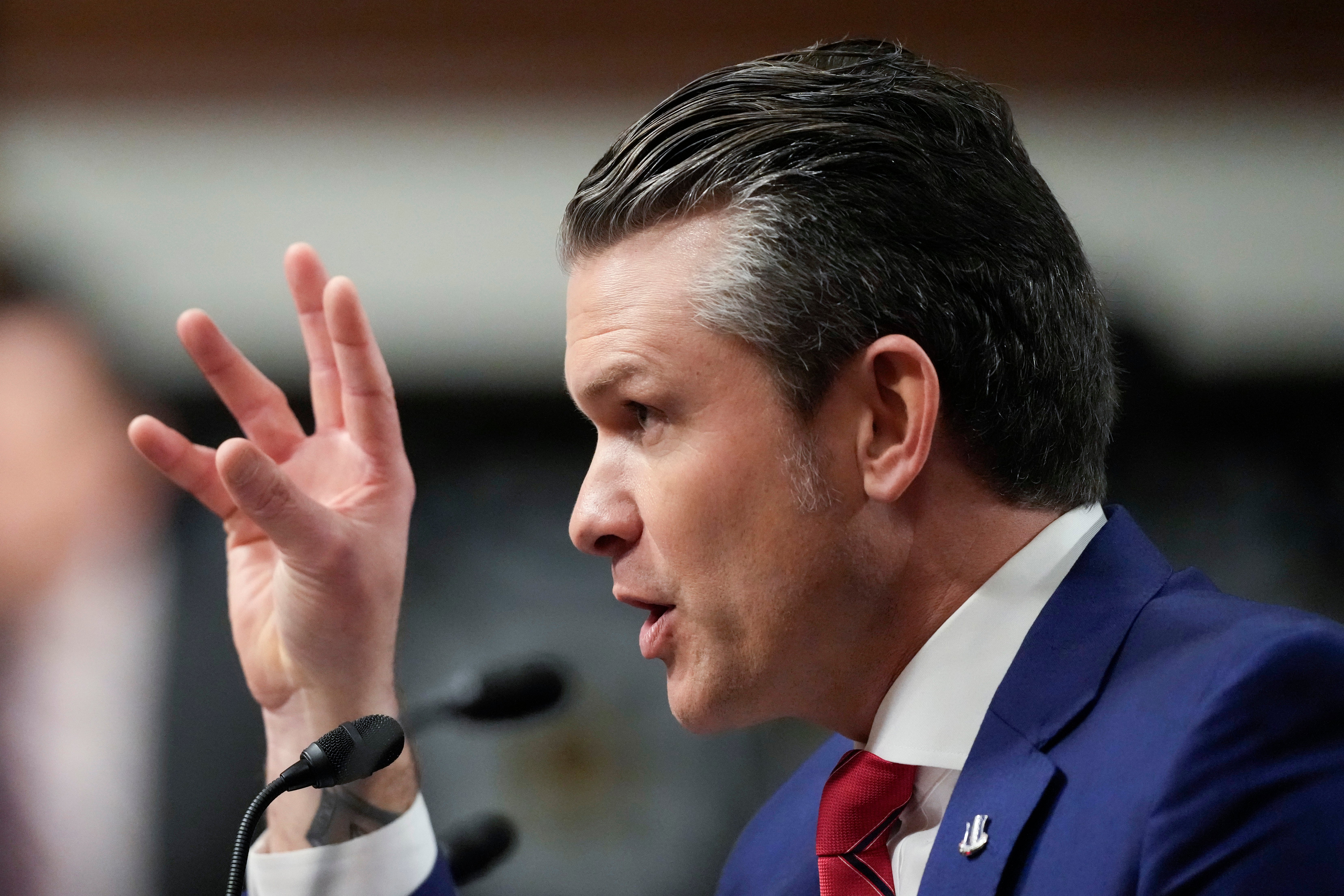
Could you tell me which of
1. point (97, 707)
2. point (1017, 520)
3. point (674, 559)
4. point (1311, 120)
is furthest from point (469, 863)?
point (1311, 120)

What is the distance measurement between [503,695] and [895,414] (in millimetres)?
732

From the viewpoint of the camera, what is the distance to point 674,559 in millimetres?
1199

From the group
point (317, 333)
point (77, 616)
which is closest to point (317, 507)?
point (317, 333)

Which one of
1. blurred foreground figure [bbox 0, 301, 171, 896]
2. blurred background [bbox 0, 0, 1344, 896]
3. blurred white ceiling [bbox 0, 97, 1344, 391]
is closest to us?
blurred foreground figure [bbox 0, 301, 171, 896]

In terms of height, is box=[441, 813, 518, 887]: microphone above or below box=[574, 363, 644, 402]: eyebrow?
below

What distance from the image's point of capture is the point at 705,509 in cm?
118

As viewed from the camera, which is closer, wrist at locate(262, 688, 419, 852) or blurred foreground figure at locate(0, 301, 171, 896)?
wrist at locate(262, 688, 419, 852)

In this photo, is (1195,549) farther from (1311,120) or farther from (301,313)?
(301,313)

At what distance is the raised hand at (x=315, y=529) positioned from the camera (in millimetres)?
1580

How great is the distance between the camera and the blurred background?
266 cm

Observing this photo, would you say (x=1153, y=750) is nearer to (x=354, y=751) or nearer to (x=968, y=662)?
(x=968, y=662)

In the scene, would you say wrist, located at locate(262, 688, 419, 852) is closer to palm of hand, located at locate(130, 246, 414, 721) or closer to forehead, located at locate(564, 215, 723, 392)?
palm of hand, located at locate(130, 246, 414, 721)

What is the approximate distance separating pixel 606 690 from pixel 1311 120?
221cm

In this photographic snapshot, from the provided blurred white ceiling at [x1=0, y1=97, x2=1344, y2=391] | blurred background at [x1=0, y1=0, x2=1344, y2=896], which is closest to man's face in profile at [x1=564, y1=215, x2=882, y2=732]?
blurred background at [x1=0, y1=0, x2=1344, y2=896]
